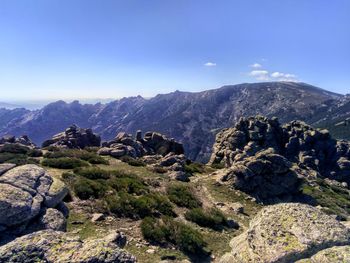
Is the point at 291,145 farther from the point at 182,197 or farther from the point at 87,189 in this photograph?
the point at 87,189

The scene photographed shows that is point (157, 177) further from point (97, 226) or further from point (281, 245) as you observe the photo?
point (281, 245)

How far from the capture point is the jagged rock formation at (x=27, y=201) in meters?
13.7

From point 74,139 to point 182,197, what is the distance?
4516 centimetres

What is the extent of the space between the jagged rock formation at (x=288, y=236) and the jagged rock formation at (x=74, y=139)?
57.7 m

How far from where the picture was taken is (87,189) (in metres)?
25.3

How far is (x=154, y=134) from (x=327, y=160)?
192ft

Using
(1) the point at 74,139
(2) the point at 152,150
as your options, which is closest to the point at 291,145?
(2) the point at 152,150

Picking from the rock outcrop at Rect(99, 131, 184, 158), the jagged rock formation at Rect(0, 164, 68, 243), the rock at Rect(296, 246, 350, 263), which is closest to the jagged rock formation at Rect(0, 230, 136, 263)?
the jagged rock formation at Rect(0, 164, 68, 243)

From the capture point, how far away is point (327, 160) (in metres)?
100

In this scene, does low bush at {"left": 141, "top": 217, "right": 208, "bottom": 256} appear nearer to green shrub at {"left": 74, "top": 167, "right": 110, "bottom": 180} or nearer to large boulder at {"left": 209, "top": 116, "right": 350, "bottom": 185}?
green shrub at {"left": 74, "top": 167, "right": 110, "bottom": 180}

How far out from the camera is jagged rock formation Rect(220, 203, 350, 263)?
984 centimetres

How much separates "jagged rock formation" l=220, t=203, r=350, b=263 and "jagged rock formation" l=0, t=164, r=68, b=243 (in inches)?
326

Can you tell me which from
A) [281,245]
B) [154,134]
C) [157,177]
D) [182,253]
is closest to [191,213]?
[182,253]

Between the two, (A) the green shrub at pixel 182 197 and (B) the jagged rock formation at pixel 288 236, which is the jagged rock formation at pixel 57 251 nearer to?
(B) the jagged rock formation at pixel 288 236
